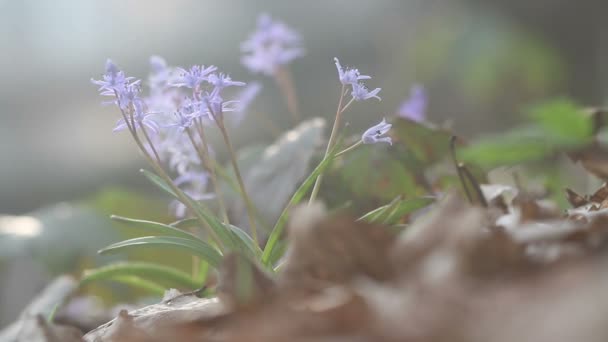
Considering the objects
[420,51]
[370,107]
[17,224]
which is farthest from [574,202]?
[420,51]

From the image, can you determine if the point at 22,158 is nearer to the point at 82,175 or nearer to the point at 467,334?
the point at 82,175

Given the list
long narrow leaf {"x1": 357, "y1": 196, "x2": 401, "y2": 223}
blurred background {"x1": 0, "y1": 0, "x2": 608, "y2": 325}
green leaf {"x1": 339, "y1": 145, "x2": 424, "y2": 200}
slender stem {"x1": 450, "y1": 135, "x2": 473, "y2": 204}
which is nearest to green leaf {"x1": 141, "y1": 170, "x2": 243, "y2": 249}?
long narrow leaf {"x1": 357, "y1": 196, "x2": 401, "y2": 223}

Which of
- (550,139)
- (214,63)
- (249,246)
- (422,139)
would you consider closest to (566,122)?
(550,139)

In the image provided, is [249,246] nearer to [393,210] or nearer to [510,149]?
[393,210]

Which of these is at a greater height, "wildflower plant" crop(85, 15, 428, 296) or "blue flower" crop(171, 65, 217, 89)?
"blue flower" crop(171, 65, 217, 89)

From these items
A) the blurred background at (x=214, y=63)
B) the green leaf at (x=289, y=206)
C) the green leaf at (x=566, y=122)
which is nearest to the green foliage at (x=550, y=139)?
the green leaf at (x=566, y=122)

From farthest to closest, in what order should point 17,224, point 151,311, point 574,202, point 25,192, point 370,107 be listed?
point 25,192 < point 370,107 < point 17,224 < point 574,202 < point 151,311

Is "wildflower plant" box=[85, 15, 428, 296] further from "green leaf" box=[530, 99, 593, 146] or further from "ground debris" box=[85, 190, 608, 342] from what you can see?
"green leaf" box=[530, 99, 593, 146]
